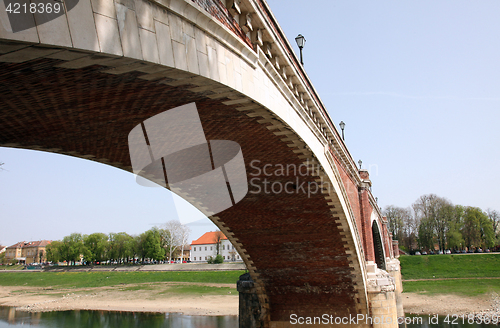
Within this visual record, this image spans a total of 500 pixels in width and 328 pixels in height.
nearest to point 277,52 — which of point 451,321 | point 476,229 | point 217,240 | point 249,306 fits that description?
point 249,306

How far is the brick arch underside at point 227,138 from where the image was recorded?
4.93 meters

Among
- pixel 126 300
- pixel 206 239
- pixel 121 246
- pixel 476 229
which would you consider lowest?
pixel 126 300

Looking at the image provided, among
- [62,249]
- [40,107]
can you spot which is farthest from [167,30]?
[62,249]

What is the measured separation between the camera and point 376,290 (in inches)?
631

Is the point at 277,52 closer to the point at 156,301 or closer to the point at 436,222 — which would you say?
the point at 156,301

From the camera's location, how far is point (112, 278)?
167ft

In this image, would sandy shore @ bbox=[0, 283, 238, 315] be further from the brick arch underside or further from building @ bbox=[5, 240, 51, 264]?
building @ bbox=[5, 240, 51, 264]

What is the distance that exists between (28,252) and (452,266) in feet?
398

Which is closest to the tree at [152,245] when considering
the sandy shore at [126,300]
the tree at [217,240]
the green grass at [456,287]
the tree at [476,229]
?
the tree at [217,240]

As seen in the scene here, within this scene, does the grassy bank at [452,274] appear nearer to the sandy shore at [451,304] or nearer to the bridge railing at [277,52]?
the sandy shore at [451,304]

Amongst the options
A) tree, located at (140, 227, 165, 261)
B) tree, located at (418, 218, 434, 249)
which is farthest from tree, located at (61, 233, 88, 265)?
tree, located at (418, 218, 434, 249)

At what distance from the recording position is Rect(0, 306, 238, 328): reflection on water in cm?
2789

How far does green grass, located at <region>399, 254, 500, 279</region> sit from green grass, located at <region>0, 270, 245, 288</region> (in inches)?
851

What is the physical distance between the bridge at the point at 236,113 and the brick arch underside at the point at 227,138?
4 cm
